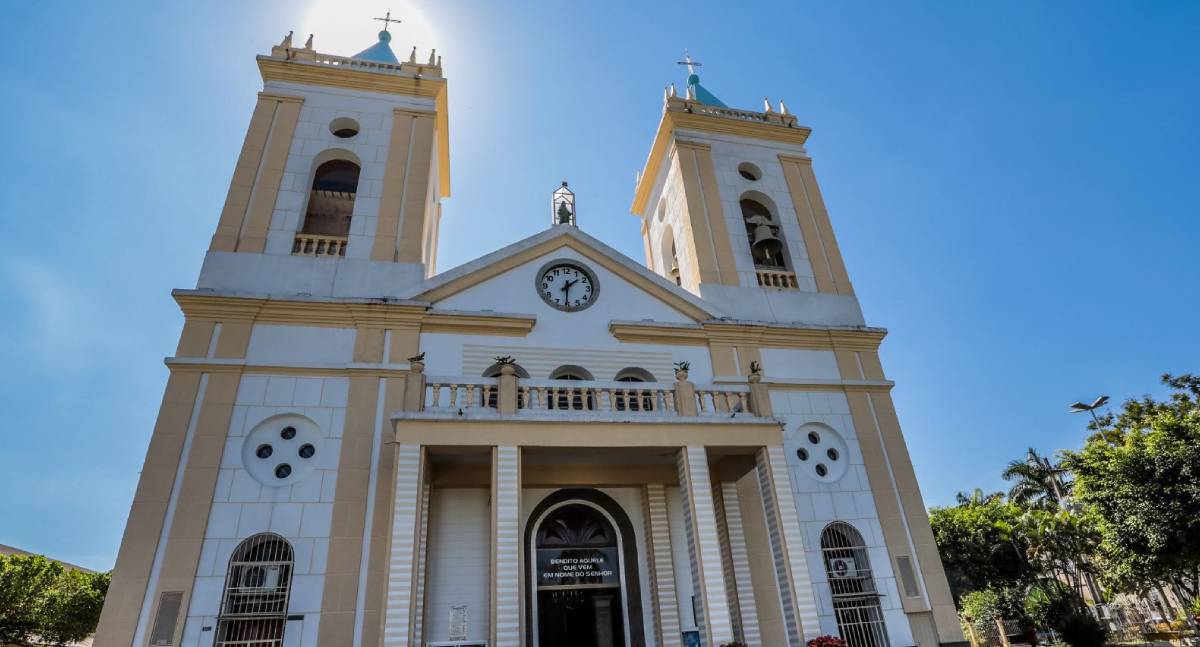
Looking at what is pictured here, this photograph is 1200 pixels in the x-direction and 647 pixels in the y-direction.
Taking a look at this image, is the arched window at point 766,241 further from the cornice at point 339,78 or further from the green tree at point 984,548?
the green tree at point 984,548

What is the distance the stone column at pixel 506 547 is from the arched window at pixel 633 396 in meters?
2.25

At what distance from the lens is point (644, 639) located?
11.2 meters

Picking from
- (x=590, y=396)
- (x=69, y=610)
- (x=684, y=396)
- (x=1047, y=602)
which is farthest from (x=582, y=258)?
(x=69, y=610)

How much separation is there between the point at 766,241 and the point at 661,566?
9.24 m

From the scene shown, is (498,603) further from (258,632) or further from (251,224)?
(251,224)

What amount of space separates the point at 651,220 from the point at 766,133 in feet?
15.2

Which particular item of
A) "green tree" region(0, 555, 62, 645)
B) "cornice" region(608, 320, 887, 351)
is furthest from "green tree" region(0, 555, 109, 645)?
"cornice" region(608, 320, 887, 351)

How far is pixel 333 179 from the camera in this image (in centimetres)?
1670

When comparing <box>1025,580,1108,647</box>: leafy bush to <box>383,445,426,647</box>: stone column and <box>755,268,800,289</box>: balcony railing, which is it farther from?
<box>383,445,426,647</box>: stone column

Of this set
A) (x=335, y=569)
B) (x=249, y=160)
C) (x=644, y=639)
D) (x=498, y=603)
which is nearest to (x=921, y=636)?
(x=644, y=639)

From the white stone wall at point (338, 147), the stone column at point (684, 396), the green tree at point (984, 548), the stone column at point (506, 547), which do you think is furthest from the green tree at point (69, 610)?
the green tree at point (984, 548)

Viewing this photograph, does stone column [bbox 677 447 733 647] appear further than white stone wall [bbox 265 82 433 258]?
No

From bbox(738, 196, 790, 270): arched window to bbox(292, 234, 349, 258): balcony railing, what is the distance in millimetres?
10213

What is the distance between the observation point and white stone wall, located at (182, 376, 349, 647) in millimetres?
9844
